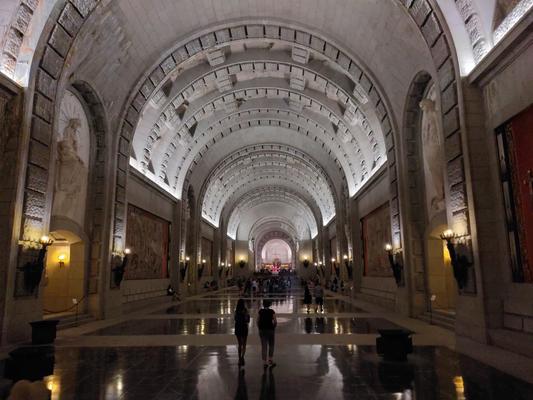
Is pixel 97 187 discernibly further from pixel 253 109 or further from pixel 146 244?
pixel 253 109

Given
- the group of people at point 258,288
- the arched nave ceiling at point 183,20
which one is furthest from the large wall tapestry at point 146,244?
the arched nave ceiling at point 183,20

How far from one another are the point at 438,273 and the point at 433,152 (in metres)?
4.64

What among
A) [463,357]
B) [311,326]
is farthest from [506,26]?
[311,326]

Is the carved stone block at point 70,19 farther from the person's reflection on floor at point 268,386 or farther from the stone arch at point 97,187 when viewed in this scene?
the person's reflection on floor at point 268,386

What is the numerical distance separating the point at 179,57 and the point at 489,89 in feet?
44.2

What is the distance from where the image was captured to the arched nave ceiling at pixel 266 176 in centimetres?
3472

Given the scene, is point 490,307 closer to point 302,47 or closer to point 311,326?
point 311,326

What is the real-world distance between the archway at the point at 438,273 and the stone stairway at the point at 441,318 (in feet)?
2.10

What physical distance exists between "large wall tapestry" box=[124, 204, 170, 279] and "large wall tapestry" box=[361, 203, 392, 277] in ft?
41.7

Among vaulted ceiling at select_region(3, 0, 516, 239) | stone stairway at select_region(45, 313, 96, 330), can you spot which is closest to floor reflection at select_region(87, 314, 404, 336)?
stone stairway at select_region(45, 313, 96, 330)

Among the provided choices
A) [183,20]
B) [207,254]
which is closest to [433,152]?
[183,20]

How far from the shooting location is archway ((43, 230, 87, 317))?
15.8 m

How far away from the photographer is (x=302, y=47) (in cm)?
1942

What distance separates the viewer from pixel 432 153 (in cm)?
1443
